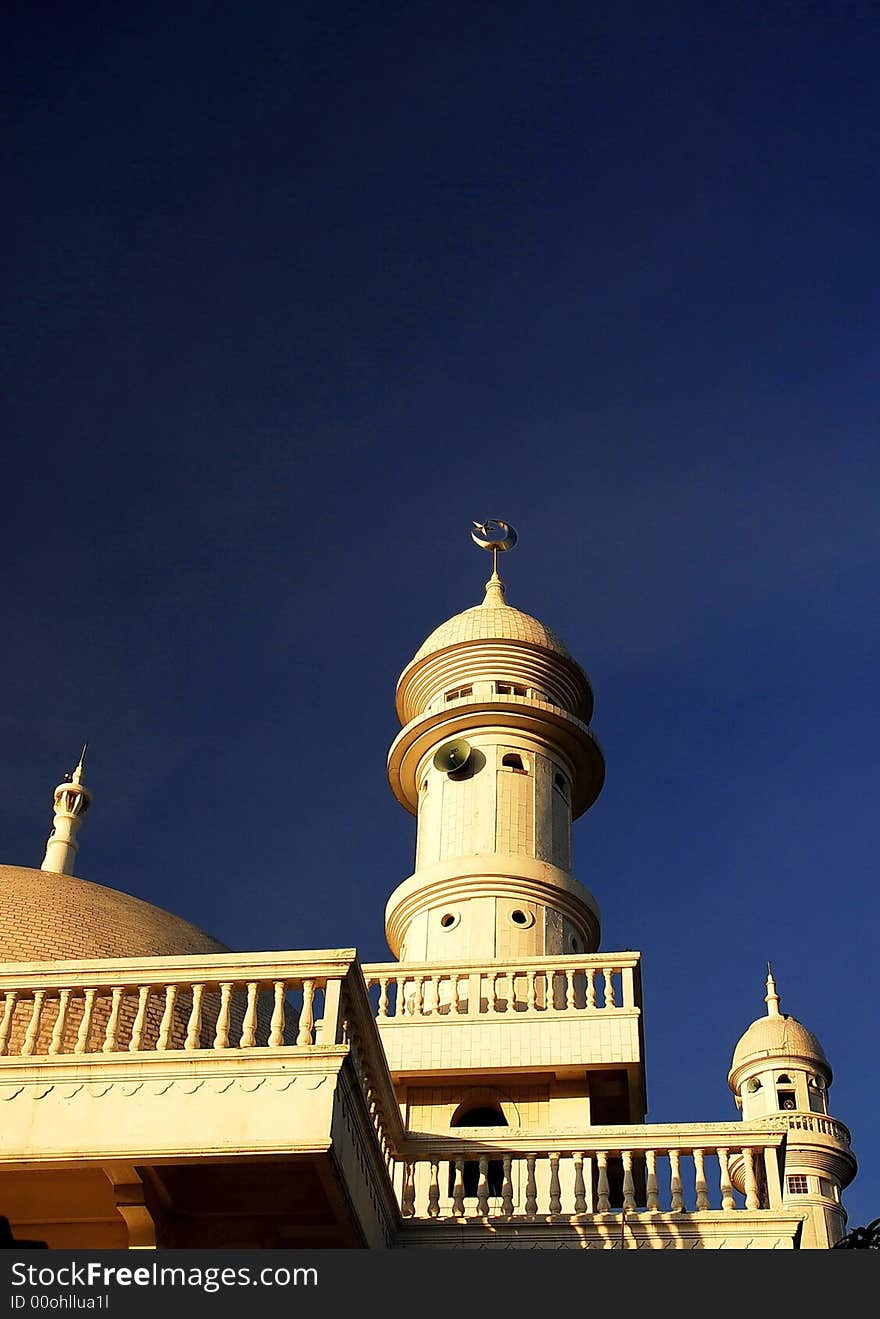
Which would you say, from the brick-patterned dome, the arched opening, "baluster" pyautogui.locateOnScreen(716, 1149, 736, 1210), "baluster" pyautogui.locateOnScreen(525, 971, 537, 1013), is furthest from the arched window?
the brick-patterned dome

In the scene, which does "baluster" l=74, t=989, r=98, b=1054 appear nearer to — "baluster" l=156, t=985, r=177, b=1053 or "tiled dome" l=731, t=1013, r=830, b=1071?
"baluster" l=156, t=985, r=177, b=1053

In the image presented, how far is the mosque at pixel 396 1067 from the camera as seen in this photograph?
13.0 m

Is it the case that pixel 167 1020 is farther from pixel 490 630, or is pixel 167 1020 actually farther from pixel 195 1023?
pixel 490 630

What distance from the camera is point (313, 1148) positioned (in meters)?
12.5

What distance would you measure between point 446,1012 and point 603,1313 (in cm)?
1202

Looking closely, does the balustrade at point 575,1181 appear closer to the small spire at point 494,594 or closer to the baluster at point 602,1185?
the baluster at point 602,1185

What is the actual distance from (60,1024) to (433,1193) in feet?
17.2

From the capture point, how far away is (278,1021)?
525 inches

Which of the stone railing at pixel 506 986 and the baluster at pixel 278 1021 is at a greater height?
the stone railing at pixel 506 986

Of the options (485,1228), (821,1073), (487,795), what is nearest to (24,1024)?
(485,1228)

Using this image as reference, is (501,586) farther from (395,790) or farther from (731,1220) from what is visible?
(731,1220)

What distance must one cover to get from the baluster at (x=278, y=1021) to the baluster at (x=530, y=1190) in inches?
174

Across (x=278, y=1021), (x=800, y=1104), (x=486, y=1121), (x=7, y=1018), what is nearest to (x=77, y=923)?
(x=7, y=1018)

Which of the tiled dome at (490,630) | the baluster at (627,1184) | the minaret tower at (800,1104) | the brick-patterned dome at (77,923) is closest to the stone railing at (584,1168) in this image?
the baluster at (627,1184)
